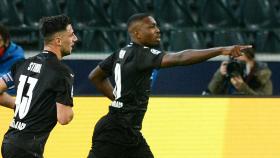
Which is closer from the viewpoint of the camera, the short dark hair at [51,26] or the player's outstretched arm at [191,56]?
the short dark hair at [51,26]

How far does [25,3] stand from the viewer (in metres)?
9.43

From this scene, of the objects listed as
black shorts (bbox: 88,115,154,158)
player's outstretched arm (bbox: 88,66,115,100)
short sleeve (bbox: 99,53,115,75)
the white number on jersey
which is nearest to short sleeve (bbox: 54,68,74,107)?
the white number on jersey

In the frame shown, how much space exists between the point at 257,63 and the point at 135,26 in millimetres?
2780

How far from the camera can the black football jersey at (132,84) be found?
17.9ft

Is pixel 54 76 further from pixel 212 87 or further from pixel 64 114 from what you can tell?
pixel 212 87

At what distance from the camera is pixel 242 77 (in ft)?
26.0

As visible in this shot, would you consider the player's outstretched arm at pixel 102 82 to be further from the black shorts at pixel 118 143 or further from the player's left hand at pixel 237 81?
the player's left hand at pixel 237 81

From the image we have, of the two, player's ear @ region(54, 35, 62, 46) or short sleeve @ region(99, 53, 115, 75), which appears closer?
player's ear @ region(54, 35, 62, 46)

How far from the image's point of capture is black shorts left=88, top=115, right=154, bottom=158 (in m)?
5.54

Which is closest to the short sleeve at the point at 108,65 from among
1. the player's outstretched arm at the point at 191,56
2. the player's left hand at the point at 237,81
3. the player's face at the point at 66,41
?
the player's outstretched arm at the point at 191,56

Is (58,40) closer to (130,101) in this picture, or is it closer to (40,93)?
(40,93)

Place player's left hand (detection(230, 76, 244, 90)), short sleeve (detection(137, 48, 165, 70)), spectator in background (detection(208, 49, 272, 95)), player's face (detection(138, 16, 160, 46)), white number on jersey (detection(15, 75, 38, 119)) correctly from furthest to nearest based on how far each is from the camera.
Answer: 1. spectator in background (detection(208, 49, 272, 95))
2. player's left hand (detection(230, 76, 244, 90))
3. player's face (detection(138, 16, 160, 46))
4. short sleeve (detection(137, 48, 165, 70))
5. white number on jersey (detection(15, 75, 38, 119))

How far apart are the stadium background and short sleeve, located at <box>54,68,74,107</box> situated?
205 centimetres

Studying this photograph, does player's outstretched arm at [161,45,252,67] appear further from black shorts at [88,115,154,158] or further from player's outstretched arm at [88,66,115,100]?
player's outstretched arm at [88,66,115,100]
